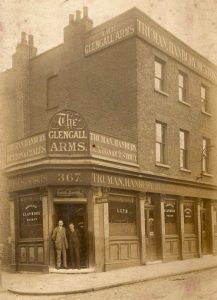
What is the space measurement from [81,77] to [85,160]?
17.7 ft

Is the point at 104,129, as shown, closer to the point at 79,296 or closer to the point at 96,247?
the point at 96,247

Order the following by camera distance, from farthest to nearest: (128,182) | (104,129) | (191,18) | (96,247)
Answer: (104,129), (128,182), (96,247), (191,18)

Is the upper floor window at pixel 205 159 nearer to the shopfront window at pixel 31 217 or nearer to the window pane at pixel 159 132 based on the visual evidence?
the window pane at pixel 159 132

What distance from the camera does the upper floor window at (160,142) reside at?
1889 centimetres

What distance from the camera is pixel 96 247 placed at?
1491 centimetres

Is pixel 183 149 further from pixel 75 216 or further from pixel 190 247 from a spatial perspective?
pixel 75 216

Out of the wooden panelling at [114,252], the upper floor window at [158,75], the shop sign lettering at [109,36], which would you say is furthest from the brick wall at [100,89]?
the wooden panelling at [114,252]

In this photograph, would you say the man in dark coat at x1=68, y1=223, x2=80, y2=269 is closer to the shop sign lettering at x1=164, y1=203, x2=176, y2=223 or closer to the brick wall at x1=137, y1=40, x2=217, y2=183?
the brick wall at x1=137, y1=40, x2=217, y2=183

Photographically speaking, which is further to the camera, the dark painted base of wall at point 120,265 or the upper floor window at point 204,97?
the upper floor window at point 204,97

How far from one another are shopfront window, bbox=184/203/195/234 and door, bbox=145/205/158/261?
2198mm

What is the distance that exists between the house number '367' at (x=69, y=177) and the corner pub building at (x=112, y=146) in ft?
0.11

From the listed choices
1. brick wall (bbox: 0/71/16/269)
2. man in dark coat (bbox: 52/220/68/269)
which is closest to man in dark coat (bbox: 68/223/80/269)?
man in dark coat (bbox: 52/220/68/269)

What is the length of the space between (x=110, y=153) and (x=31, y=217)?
3.57 metres

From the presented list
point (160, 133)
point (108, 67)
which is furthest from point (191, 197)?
point (108, 67)
